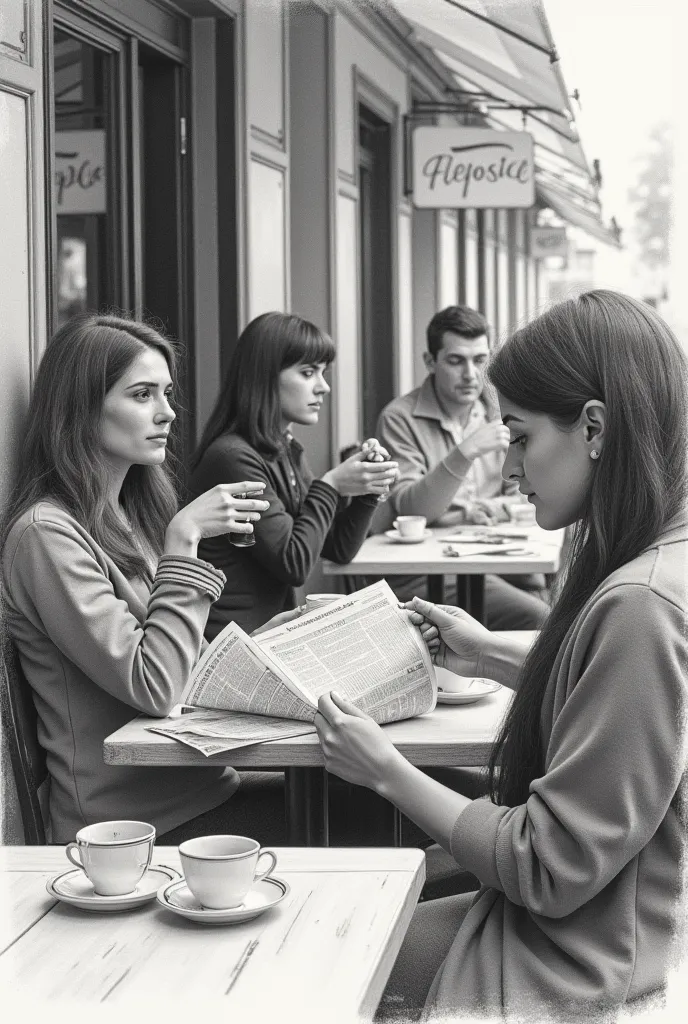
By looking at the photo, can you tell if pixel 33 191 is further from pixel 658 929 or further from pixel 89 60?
pixel 658 929

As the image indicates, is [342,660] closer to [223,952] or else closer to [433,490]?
[223,952]

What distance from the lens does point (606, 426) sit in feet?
4.96

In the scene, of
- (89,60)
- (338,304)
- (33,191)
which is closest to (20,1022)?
(33,191)

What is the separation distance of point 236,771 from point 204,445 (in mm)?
1269

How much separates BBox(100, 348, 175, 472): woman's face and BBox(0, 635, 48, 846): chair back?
485 millimetres

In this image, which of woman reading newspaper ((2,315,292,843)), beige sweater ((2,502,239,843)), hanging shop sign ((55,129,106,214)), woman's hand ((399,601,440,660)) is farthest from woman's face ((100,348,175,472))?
hanging shop sign ((55,129,106,214))

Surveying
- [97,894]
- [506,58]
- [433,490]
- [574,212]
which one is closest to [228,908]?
[97,894]

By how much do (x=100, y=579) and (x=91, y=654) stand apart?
13 cm

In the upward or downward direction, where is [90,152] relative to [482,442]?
upward

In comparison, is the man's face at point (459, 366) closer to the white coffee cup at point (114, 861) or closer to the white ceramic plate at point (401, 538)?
the white ceramic plate at point (401, 538)

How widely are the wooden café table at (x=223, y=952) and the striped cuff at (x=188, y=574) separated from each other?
837 mm

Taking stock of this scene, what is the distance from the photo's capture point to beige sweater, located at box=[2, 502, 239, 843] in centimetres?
218

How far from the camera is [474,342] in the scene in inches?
213

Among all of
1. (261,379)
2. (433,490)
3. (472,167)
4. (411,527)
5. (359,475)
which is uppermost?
(472,167)
